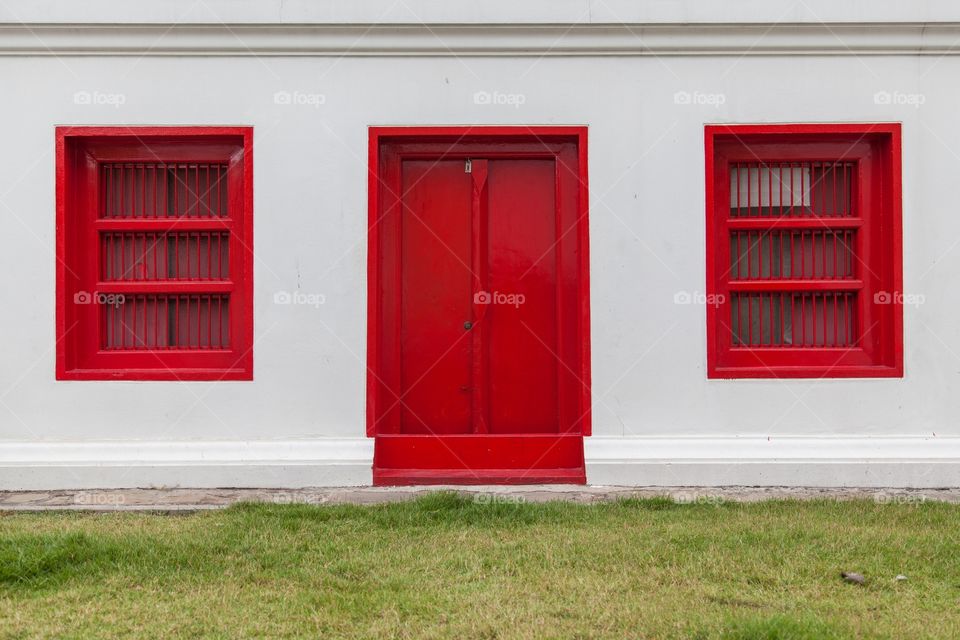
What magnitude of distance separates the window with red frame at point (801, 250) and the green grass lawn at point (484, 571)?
4.47 ft

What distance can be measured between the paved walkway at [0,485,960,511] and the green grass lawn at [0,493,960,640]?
245mm

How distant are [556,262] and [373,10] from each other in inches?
88.5

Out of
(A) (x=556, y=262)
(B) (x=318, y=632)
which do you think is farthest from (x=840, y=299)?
(B) (x=318, y=632)

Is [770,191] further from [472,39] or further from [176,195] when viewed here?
[176,195]

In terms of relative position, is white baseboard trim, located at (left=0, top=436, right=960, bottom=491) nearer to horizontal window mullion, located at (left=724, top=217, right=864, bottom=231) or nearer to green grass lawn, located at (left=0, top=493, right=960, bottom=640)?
green grass lawn, located at (left=0, top=493, right=960, bottom=640)

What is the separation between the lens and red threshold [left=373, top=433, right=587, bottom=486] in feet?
22.3

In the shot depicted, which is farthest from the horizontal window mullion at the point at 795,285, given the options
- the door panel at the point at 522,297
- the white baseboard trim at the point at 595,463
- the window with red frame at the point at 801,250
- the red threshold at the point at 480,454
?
the red threshold at the point at 480,454

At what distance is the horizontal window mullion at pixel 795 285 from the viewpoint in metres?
6.93

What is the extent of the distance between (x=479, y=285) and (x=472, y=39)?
178 cm

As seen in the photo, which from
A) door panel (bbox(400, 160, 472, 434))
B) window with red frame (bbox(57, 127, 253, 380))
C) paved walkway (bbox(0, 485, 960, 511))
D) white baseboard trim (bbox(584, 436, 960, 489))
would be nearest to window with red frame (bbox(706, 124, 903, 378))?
white baseboard trim (bbox(584, 436, 960, 489))

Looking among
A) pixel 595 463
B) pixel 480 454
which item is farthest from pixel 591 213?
pixel 480 454

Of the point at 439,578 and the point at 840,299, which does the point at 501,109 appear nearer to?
the point at 840,299

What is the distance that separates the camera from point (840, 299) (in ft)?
23.1

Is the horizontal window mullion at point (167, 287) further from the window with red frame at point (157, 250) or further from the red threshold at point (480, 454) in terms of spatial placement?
the red threshold at point (480, 454)
